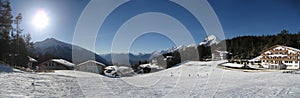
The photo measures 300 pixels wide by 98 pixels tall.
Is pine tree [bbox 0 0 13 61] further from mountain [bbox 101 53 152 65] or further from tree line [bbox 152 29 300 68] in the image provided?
tree line [bbox 152 29 300 68]

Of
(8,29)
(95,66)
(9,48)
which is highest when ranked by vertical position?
(8,29)

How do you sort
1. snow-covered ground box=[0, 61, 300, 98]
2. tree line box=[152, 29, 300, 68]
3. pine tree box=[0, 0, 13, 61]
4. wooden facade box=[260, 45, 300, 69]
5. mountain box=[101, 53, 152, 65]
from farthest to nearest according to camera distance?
1. tree line box=[152, 29, 300, 68]
2. wooden facade box=[260, 45, 300, 69]
3. pine tree box=[0, 0, 13, 61]
4. mountain box=[101, 53, 152, 65]
5. snow-covered ground box=[0, 61, 300, 98]

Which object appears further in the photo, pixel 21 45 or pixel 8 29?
pixel 21 45

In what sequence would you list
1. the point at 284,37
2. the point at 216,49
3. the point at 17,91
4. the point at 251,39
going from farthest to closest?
the point at 216,49, the point at 251,39, the point at 284,37, the point at 17,91

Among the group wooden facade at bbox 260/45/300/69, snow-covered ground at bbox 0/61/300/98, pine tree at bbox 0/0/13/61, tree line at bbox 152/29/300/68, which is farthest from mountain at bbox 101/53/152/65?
wooden facade at bbox 260/45/300/69

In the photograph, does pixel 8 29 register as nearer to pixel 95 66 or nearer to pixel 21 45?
pixel 21 45

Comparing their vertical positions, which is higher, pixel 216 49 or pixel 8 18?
pixel 8 18

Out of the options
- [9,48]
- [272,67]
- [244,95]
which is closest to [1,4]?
[9,48]

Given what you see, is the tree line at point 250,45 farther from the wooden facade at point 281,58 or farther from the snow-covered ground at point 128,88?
the snow-covered ground at point 128,88

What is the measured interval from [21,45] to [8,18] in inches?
196

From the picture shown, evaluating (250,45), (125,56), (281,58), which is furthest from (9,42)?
(250,45)

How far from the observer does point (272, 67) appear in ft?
108

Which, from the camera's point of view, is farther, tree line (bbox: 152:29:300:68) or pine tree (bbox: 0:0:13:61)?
tree line (bbox: 152:29:300:68)

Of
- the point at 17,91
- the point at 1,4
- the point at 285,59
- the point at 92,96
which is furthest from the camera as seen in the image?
the point at 285,59
